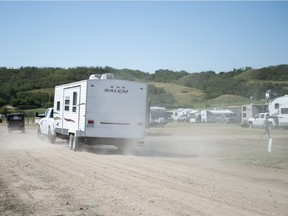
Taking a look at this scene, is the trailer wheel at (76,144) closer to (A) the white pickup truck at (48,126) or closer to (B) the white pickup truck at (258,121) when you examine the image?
(A) the white pickup truck at (48,126)

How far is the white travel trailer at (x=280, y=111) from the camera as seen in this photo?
4534 cm

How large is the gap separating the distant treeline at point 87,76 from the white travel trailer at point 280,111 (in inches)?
1610

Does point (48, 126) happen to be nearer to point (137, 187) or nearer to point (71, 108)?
point (71, 108)

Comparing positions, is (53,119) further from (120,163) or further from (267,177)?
(267,177)

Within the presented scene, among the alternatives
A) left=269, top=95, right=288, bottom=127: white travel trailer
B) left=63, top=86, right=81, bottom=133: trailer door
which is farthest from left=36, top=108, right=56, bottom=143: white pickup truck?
left=269, top=95, right=288, bottom=127: white travel trailer

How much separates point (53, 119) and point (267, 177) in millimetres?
13605

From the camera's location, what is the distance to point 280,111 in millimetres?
45594

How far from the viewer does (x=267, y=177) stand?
12234 mm

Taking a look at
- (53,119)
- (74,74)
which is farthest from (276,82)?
(53,119)

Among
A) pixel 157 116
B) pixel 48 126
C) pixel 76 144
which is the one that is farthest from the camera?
pixel 157 116

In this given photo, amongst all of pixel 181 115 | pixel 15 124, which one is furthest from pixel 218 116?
pixel 15 124

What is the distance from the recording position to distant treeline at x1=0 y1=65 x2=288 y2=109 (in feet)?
334

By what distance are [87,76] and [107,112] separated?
251 ft

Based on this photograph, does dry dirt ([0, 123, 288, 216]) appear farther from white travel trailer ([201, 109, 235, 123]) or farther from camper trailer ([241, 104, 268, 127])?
white travel trailer ([201, 109, 235, 123])
